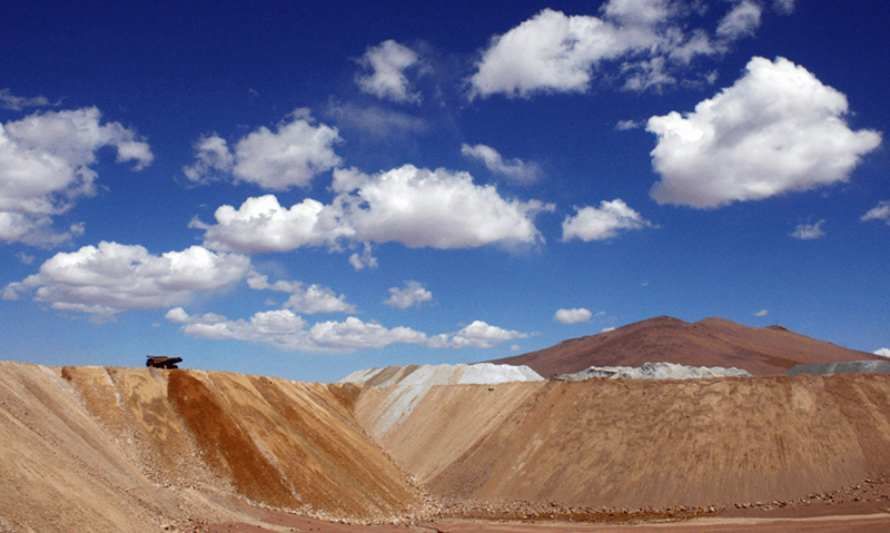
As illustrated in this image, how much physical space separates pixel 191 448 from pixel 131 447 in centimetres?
376

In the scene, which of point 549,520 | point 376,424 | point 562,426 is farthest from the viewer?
point 376,424

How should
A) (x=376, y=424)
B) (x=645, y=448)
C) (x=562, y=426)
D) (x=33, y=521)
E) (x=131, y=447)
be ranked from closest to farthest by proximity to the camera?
(x=33, y=521)
(x=131, y=447)
(x=645, y=448)
(x=562, y=426)
(x=376, y=424)

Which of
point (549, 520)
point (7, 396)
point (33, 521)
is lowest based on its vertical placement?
point (549, 520)

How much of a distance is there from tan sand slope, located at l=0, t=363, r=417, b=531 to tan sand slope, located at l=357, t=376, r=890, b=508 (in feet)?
22.0

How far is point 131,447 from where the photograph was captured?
37438 mm

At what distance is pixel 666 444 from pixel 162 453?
32.0 metres

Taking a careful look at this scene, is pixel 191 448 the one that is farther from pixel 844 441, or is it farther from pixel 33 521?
pixel 844 441

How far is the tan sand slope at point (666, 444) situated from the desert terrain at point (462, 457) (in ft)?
0.42

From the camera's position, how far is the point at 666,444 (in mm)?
49344

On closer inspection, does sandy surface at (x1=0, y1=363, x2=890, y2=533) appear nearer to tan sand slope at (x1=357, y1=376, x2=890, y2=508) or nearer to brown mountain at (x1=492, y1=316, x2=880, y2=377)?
tan sand slope at (x1=357, y1=376, x2=890, y2=508)

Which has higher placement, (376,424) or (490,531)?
(376,424)

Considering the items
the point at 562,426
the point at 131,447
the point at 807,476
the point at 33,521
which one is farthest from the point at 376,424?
the point at 33,521

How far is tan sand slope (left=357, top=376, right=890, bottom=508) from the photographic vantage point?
44.7 m

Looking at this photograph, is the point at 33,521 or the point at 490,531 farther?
the point at 490,531
